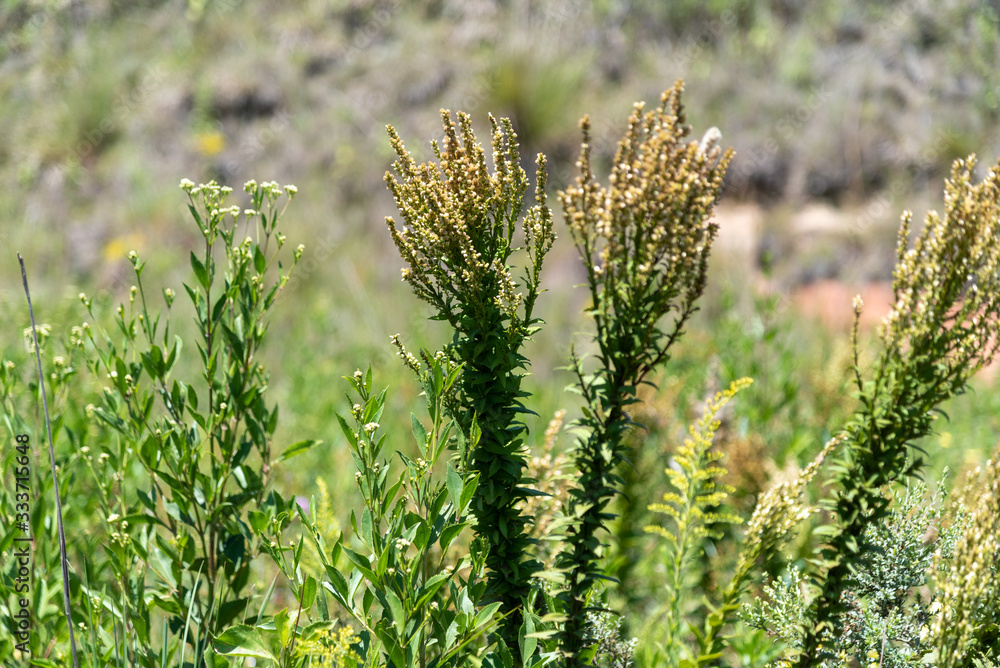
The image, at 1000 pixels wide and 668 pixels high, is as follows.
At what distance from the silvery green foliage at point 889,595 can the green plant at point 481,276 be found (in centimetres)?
50

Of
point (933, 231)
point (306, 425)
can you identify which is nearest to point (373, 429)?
point (933, 231)

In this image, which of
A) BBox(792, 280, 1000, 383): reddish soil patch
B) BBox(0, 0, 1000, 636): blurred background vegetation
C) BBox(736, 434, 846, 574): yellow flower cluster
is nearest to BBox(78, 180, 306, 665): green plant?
BBox(736, 434, 846, 574): yellow flower cluster

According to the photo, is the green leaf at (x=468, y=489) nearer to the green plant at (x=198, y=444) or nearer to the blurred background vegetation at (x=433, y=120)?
the green plant at (x=198, y=444)

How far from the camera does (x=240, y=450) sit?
1506 millimetres

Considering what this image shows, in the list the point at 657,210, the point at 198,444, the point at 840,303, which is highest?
the point at 840,303

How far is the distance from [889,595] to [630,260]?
73 centimetres

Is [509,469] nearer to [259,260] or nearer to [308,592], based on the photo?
[308,592]

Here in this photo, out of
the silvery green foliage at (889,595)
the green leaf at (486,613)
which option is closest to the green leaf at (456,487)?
the green leaf at (486,613)

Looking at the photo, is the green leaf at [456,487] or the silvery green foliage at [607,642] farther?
the silvery green foliage at [607,642]

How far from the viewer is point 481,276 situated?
3.91 ft

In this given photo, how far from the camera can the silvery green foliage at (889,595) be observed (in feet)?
4.18

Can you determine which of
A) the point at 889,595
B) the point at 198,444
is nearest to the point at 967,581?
the point at 889,595

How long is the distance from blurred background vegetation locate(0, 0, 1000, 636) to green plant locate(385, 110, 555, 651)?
3.25 m

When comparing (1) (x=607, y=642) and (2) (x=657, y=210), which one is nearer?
(2) (x=657, y=210)
